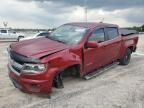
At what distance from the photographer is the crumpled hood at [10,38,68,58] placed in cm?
580

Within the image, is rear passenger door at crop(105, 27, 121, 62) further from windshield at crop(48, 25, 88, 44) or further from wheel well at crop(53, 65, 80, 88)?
wheel well at crop(53, 65, 80, 88)

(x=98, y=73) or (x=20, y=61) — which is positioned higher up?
(x=20, y=61)

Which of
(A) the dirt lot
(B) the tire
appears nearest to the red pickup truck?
(A) the dirt lot

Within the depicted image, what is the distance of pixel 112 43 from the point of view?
338 inches

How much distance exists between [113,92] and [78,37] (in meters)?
1.76

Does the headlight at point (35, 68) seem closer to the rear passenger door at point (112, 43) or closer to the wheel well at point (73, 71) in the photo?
the wheel well at point (73, 71)

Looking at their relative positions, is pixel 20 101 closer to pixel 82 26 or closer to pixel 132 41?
pixel 82 26

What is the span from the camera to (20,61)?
19.0 feet

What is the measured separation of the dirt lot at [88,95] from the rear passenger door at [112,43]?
29.3 inches

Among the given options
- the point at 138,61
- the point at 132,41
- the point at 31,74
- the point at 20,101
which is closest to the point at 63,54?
the point at 31,74

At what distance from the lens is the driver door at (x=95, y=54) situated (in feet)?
23.4

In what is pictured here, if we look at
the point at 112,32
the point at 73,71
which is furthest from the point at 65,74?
the point at 112,32

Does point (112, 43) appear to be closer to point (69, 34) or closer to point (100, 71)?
point (100, 71)

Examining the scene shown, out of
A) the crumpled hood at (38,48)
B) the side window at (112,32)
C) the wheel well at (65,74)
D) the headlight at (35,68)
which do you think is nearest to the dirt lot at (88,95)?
the wheel well at (65,74)
